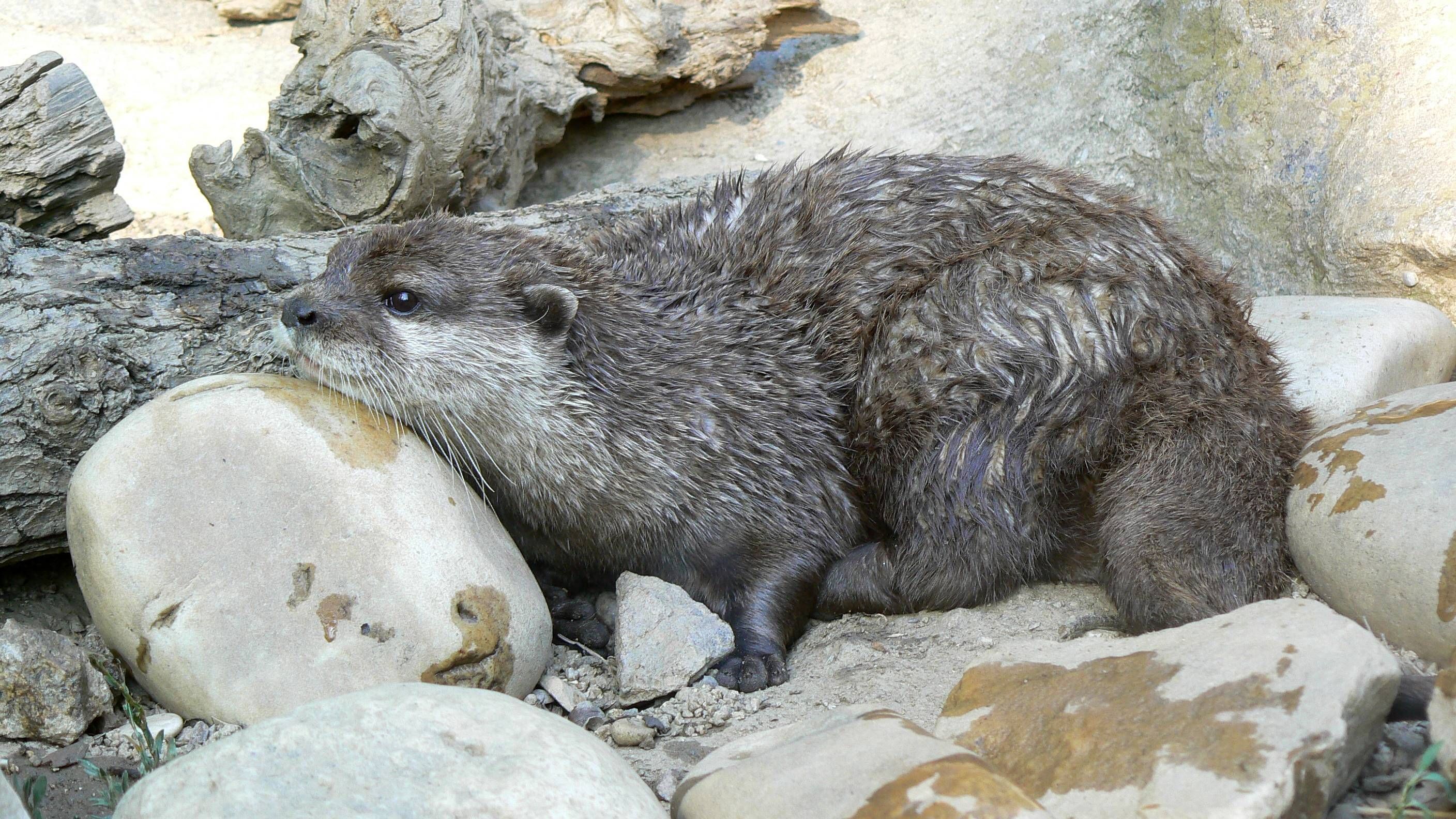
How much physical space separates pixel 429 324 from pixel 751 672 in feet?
4.06

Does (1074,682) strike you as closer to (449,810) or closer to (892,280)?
(449,810)

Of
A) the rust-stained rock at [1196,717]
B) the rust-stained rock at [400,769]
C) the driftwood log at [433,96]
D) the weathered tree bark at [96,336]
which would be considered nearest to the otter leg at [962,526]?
the rust-stained rock at [1196,717]

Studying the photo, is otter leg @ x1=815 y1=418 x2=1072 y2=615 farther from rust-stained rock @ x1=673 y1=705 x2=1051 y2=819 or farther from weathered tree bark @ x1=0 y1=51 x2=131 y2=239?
weathered tree bark @ x1=0 y1=51 x2=131 y2=239

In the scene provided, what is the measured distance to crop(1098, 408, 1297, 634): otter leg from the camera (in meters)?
3.00

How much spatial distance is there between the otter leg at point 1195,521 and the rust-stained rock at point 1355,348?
451 millimetres

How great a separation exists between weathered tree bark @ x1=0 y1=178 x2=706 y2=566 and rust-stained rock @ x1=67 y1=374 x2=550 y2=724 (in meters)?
0.35

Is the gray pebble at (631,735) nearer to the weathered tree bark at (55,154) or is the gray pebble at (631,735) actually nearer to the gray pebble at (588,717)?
the gray pebble at (588,717)

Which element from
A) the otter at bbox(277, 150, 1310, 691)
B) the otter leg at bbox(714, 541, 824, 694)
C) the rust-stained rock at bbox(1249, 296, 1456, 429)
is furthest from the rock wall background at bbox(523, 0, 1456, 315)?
the otter leg at bbox(714, 541, 824, 694)

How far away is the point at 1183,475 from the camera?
10.2 feet

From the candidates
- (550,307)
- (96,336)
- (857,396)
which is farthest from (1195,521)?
(96,336)

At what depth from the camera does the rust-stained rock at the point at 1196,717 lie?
Answer: 71.9 inches

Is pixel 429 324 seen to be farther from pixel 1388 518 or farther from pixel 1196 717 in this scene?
pixel 1388 518

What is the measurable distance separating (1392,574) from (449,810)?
207 centimetres

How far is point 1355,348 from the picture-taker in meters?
3.78
